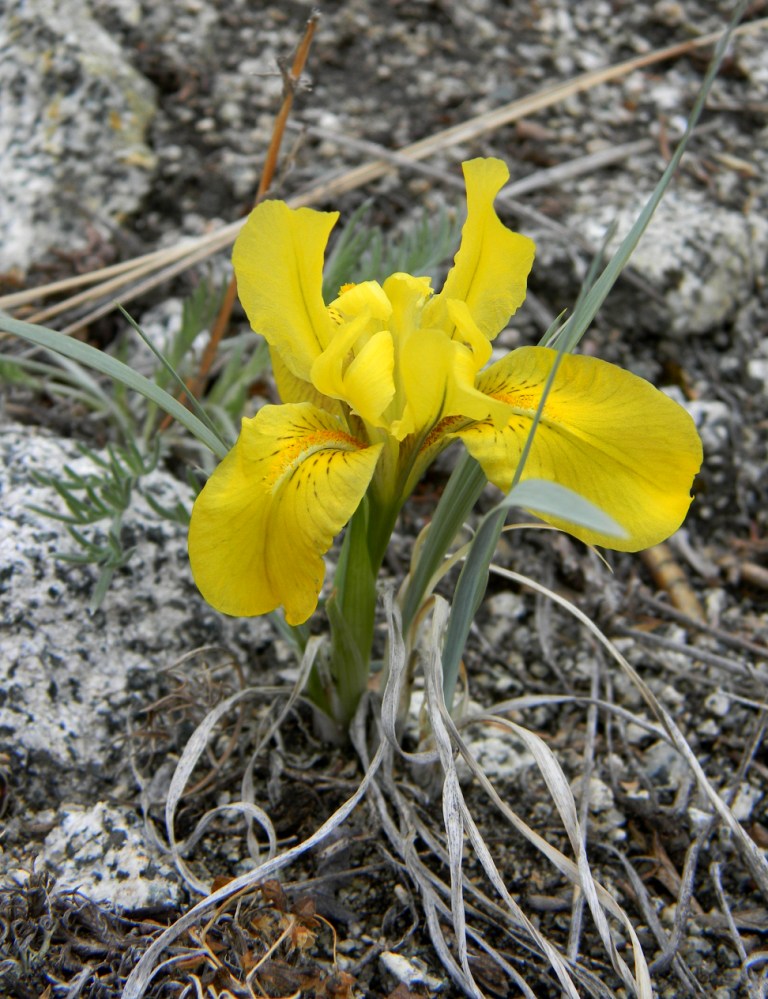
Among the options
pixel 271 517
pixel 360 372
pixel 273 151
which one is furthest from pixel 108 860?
pixel 273 151

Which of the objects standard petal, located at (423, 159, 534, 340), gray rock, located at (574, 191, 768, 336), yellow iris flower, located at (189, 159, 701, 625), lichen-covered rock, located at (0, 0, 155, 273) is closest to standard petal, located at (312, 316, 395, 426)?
yellow iris flower, located at (189, 159, 701, 625)

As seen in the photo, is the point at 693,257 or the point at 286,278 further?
the point at 693,257

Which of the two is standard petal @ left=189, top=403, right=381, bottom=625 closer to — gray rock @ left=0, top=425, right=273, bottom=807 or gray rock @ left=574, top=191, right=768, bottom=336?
gray rock @ left=0, top=425, right=273, bottom=807

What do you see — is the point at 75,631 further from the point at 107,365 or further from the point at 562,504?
the point at 562,504

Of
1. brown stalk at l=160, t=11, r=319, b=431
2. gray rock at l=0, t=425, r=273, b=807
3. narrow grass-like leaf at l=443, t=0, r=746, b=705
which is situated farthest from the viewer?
brown stalk at l=160, t=11, r=319, b=431

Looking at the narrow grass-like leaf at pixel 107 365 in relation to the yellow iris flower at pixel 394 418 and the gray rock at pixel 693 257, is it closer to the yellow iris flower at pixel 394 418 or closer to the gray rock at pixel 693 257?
the yellow iris flower at pixel 394 418

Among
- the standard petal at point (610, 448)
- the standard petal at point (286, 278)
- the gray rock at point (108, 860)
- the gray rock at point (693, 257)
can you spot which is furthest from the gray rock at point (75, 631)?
the gray rock at point (693, 257)

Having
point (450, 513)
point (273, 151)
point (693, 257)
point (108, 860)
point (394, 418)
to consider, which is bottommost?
point (108, 860)
